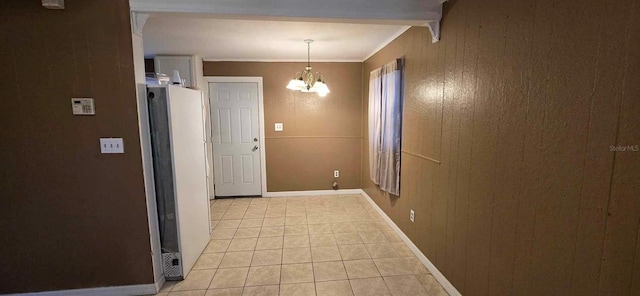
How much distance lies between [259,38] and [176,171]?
5.79 feet

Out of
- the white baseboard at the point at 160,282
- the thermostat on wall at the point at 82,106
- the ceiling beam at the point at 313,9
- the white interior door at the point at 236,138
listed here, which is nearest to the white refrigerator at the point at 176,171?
the white baseboard at the point at 160,282

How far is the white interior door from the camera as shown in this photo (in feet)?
14.4

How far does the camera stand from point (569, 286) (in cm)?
120

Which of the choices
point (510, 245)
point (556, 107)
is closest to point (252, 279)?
point (510, 245)

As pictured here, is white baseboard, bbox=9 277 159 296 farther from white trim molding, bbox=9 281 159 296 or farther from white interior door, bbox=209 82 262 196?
white interior door, bbox=209 82 262 196

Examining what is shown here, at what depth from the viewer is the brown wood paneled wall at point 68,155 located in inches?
74.8

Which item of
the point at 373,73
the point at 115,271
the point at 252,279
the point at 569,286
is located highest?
the point at 373,73

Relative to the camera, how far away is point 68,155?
200cm

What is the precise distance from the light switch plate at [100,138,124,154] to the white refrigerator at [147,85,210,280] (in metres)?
0.21

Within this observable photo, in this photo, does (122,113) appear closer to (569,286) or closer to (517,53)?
(517,53)

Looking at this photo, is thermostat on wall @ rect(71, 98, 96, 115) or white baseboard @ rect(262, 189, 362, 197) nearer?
thermostat on wall @ rect(71, 98, 96, 115)

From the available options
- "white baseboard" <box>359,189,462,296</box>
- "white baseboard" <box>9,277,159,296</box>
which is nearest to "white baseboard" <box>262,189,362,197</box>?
"white baseboard" <box>359,189,462,296</box>

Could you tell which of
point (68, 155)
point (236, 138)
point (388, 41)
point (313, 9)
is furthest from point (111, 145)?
point (388, 41)

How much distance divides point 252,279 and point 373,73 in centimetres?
281
